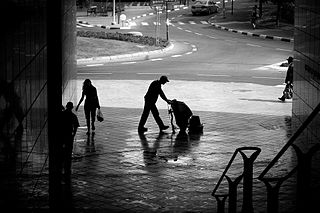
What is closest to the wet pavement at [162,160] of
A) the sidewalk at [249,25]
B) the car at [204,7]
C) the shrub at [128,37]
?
the shrub at [128,37]

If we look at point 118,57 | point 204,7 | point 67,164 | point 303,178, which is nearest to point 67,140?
point 67,164

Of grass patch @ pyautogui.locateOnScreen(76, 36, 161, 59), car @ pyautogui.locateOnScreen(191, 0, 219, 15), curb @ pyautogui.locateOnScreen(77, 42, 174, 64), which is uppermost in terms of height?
car @ pyautogui.locateOnScreen(191, 0, 219, 15)

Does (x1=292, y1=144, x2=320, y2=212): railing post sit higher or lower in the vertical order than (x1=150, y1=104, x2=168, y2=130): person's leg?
higher

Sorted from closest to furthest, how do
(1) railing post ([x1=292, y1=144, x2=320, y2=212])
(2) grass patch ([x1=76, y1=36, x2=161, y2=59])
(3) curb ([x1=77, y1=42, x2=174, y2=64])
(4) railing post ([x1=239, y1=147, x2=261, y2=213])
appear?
(1) railing post ([x1=292, y1=144, x2=320, y2=212]) → (4) railing post ([x1=239, y1=147, x2=261, y2=213]) → (3) curb ([x1=77, y1=42, x2=174, y2=64]) → (2) grass patch ([x1=76, y1=36, x2=161, y2=59])

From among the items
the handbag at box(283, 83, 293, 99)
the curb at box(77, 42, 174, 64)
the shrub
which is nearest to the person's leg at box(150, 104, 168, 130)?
the handbag at box(283, 83, 293, 99)

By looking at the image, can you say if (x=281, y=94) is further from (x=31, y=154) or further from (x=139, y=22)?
(x=139, y=22)

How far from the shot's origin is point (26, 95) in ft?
39.1

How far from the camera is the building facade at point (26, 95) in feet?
32.6

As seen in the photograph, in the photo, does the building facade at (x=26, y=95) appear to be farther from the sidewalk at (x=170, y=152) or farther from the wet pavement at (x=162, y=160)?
the wet pavement at (x=162, y=160)

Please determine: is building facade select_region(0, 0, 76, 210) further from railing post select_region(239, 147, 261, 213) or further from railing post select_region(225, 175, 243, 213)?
railing post select_region(239, 147, 261, 213)

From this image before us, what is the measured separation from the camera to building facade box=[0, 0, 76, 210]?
9930mm

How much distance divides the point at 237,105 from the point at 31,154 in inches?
643

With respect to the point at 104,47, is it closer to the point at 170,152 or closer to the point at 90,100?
the point at 90,100

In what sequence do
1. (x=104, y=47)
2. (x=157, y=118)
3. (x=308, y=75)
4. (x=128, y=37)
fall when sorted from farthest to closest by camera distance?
(x=128, y=37) → (x=104, y=47) → (x=157, y=118) → (x=308, y=75)
